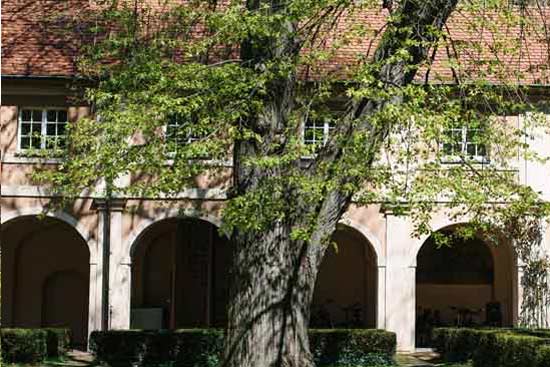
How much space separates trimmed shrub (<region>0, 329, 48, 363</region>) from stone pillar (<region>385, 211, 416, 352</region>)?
308 inches

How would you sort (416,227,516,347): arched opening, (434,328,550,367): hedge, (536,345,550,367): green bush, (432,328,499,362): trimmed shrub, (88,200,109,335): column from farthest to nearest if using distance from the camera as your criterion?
1. (416,227,516,347): arched opening
2. (88,200,109,335): column
3. (432,328,499,362): trimmed shrub
4. (434,328,550,367): hedge
5. (536,345,550,367): green bush

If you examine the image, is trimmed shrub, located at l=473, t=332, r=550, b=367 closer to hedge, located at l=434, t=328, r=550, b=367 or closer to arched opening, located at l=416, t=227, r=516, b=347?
hedge, located at l=434, t=328, r=550, b=367

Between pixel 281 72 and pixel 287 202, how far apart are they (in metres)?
1.62

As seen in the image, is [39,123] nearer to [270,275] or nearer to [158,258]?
[158,258]

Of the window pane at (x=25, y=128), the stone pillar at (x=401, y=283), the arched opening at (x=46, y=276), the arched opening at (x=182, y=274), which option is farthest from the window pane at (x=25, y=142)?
the stone pillar at (x=401, y=283)

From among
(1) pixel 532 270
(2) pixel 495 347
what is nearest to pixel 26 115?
(2) pixel 495 347

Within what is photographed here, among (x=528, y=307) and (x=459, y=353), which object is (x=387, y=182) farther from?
(x=528, y=307)

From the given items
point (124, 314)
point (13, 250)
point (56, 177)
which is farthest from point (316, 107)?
point (13, 250)

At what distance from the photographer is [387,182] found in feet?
41.9

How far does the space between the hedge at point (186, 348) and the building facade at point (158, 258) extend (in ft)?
8.12

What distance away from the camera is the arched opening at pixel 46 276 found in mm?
27641

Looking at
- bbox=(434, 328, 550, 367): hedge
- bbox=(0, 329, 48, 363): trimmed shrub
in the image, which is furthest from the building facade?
bbox=(0, 329, 48, 363): trimmed shrub

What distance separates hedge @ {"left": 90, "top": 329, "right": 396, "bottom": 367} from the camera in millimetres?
21109

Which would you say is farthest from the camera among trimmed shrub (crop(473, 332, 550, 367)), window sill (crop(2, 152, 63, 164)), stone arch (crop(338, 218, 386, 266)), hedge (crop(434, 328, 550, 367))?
stone arch (crop(338, 218, 386, 266))
